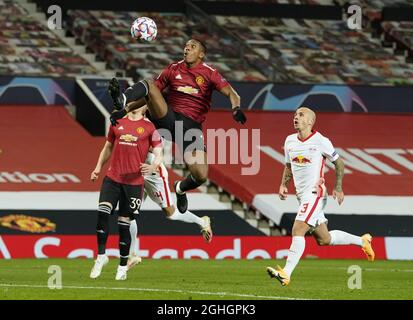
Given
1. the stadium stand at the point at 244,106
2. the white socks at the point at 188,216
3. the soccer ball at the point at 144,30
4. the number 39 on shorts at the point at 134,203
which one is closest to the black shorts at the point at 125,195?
the number 39 on shorts at the point at 134,203

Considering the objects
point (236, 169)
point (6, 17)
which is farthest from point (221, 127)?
point (6, 17)

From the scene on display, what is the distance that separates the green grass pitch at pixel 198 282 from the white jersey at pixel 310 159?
4.11 ft

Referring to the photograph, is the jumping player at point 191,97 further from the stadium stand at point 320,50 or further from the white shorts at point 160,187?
the stadium stand at point 320,50

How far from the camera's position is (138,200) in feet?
57.2

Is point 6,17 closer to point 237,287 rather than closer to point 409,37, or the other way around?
point 409,37

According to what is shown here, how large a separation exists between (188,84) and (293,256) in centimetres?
355

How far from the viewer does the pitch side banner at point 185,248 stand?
2556 centimetres

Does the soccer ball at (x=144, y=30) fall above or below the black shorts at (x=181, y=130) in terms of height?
above

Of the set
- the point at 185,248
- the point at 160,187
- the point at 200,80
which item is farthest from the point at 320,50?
the point at 200,80

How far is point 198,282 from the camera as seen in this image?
17125mm

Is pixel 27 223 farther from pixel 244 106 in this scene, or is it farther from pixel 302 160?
pixel 302 160

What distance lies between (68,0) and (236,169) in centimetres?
802

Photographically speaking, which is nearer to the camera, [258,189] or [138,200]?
[138,200]
